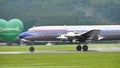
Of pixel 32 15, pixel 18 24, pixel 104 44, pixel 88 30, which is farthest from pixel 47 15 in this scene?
pixel 88 30

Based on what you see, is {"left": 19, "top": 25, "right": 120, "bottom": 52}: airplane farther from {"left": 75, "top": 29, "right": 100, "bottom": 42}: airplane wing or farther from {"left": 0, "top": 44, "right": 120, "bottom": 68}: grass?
{"left": 0, "top": 44, "right": 120, "bottom": 68}: grass

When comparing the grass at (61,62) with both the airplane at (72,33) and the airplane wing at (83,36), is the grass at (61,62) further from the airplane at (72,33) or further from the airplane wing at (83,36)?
the airplane at (72,33)

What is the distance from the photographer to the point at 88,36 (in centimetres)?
4272

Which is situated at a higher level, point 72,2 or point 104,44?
point 72,2

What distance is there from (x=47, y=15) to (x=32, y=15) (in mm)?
3148

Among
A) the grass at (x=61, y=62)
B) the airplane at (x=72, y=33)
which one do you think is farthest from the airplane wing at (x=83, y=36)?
the grass at (x=61, y=62)

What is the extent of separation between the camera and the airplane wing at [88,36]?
42156mm

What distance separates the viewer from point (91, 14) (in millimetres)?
81000

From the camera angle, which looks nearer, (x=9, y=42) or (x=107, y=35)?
(x=107, y=35)

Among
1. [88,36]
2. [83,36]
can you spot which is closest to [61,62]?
[83,36]

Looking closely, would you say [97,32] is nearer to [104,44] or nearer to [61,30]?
[61,30]

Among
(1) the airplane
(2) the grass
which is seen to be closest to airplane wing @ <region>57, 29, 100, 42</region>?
(1) the airplane

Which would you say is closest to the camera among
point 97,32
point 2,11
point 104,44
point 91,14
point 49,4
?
point 97,32

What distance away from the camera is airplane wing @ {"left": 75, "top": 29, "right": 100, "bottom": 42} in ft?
138
